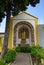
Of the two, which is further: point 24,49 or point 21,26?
point 21,26

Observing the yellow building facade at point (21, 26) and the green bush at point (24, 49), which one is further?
the yellow building facade at point (21, 26)

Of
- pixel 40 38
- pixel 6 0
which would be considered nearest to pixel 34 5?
pixel 6 0

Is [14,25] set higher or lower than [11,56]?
higher

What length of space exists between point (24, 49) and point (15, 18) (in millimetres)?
4261

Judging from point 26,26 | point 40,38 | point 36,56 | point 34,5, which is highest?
point 34,5

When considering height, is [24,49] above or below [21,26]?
below

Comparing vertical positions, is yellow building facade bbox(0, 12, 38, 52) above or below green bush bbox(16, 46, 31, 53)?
above

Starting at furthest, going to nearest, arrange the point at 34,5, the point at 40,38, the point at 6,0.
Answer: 1. the point at 40,38
2. the point at 34,5
3. the point at 6,0

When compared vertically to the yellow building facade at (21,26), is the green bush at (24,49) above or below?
below

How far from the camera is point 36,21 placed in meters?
21.6

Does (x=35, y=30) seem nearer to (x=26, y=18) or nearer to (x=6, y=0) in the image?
(x=26, y=18)

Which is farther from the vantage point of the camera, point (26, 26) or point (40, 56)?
point (26, 26)

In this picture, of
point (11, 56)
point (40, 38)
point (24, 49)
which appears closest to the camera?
point (11, 56)

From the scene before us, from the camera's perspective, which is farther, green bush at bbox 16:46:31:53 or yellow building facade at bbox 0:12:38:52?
yellow building facade at bbox 0:12:38:52
